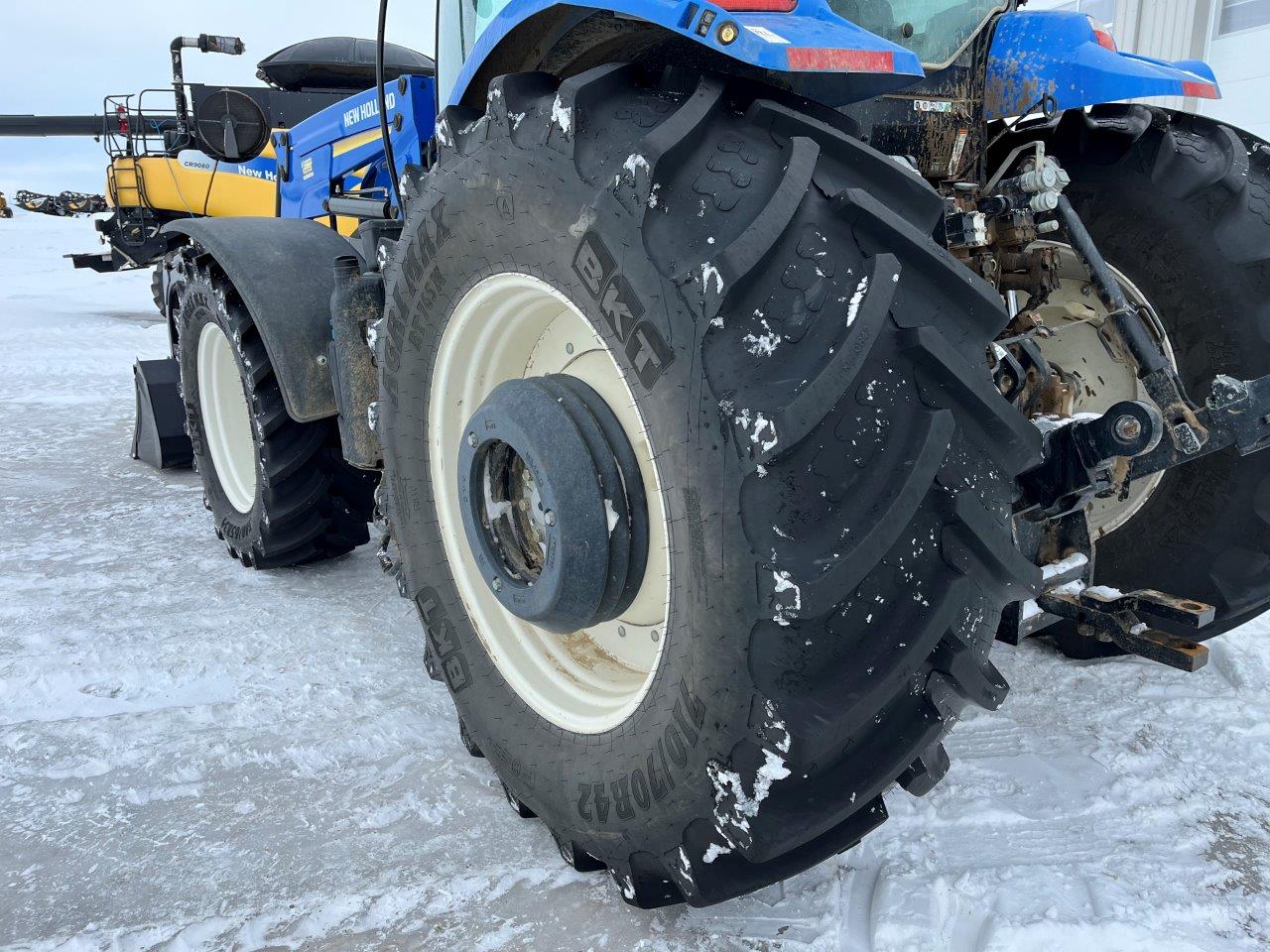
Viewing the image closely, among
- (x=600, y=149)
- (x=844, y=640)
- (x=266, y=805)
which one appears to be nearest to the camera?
(x=844, y=640)

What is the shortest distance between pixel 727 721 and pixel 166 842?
49.8 inches

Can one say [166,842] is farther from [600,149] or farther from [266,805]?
[600,149]

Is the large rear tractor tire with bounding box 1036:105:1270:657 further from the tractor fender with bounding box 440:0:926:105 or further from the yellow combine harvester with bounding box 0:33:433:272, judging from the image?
the yellow combine harvester with bounding box 0:33:433:272

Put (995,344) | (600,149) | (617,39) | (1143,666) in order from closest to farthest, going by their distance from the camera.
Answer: (600,149)
(617,39)
(995,344)
(1143,666)

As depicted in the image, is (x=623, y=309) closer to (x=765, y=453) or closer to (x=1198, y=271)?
(x=765, y=453)

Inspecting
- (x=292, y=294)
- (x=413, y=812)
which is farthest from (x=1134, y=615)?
(x=292, y=294)

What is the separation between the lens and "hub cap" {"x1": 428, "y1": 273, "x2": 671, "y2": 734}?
1.60 metres

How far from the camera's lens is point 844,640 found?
130 centimetres

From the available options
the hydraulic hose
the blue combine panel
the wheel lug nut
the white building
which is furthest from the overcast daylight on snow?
the white building

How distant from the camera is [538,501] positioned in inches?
72.4

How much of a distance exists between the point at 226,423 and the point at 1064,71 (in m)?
3.05

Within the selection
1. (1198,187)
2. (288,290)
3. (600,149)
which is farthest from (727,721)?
(288,290)

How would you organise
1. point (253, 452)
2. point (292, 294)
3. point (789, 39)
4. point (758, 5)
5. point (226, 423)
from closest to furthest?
point (789, 39) → point (758, 5) → point (292, 294) → point (253, 452) → point (226, 423)

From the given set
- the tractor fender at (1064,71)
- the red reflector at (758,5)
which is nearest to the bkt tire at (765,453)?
the red reflector at (758,5)
